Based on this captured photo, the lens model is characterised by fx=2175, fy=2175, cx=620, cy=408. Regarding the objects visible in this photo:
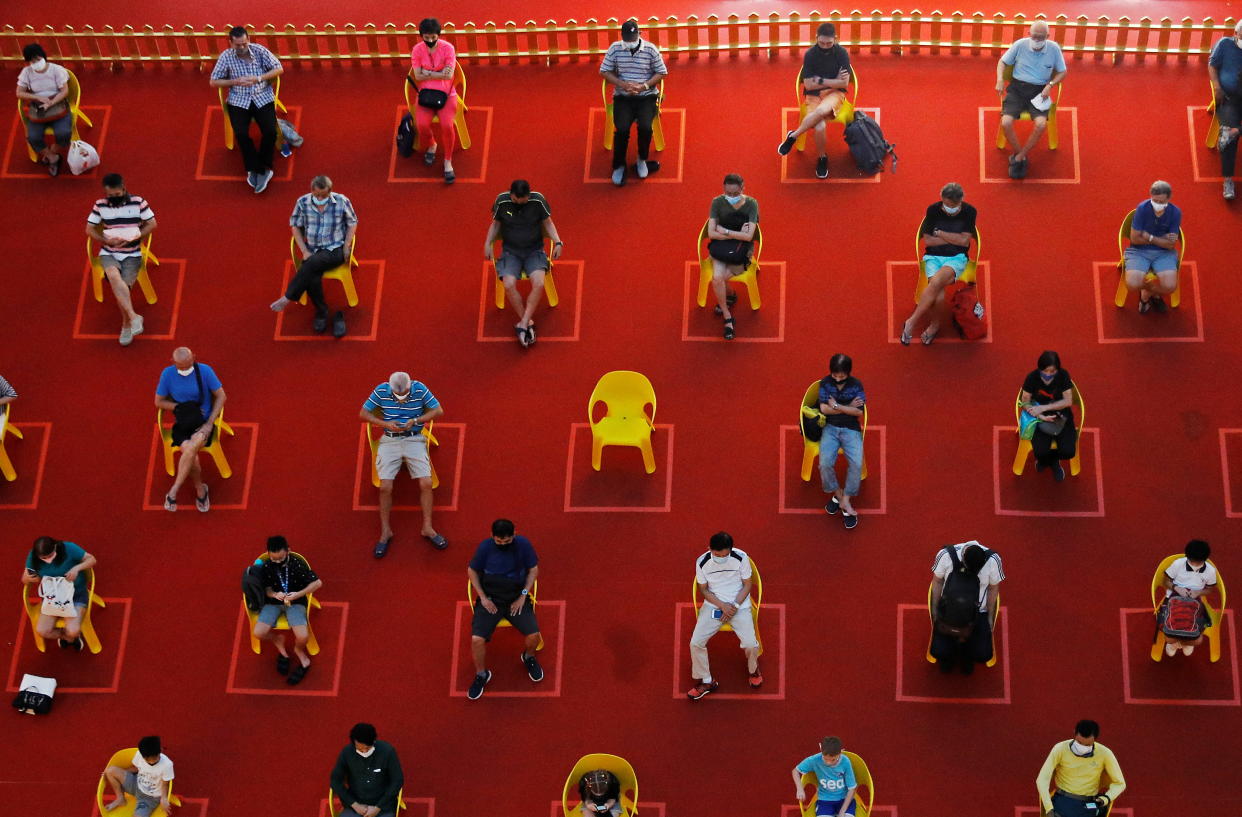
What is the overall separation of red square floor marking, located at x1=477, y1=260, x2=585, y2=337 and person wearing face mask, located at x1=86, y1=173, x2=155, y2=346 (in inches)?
105

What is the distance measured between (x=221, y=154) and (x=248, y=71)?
0.84 meters

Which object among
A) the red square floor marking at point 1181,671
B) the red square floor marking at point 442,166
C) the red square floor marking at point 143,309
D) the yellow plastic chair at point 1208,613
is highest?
the red square floor marking at point 442,166

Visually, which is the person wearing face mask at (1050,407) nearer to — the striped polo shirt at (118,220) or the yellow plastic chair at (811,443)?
the yellow plastic chair at (811,443)

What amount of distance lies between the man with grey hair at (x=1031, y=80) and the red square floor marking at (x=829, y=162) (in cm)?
110

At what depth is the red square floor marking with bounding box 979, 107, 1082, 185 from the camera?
17500 millimetres

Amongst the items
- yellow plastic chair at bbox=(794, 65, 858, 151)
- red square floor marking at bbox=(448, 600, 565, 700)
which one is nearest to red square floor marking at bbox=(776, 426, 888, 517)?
red square floor marking at bbox=(448, 600, 565, 700)

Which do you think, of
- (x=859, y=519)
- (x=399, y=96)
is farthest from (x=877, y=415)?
(x=399, y=96)

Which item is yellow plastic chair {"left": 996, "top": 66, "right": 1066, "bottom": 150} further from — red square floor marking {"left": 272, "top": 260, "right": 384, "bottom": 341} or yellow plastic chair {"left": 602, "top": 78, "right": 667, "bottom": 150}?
red square floor marking {"left": 272, "top": 260, "right": 384, "bottom": 341}

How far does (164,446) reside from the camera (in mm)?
16422

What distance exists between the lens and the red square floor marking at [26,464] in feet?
53.7

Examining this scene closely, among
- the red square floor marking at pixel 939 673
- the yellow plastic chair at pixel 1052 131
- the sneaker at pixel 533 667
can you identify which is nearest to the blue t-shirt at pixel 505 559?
the sneaker at pixel 533 667

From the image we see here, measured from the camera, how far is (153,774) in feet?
48.1

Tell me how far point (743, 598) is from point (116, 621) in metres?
4.62

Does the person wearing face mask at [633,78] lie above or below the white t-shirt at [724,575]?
above
